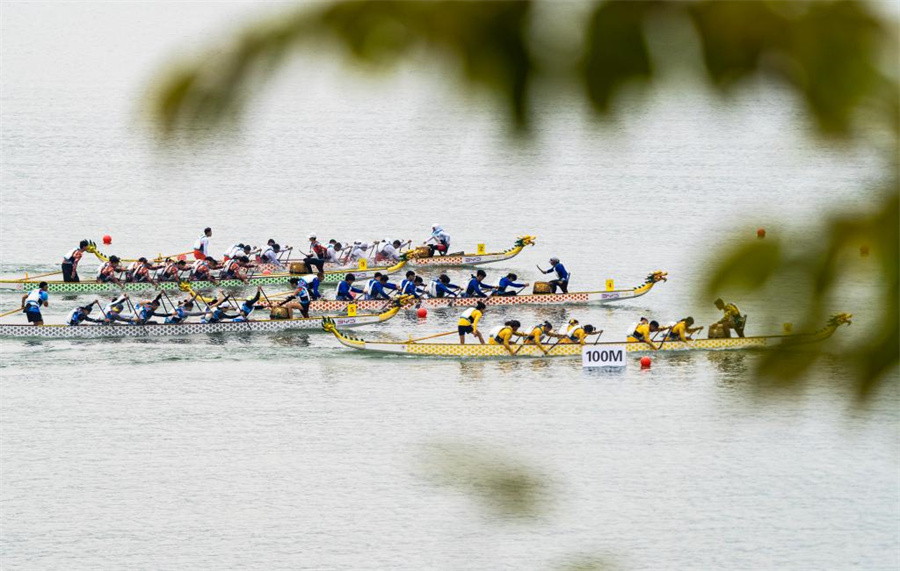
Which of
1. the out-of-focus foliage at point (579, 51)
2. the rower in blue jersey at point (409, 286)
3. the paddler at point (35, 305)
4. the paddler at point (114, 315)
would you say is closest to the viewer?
the out-of-focus foliage at point (579, 51)

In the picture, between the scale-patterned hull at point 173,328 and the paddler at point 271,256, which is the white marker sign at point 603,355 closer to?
the scale-patterned hull at point 173,328

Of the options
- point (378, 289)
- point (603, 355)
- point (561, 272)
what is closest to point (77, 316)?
point (378, 289)

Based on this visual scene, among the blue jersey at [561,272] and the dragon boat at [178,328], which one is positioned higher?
the blue jersey at [561,272]

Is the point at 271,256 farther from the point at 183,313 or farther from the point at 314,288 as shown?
the point at 183,313

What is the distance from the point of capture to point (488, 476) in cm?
258

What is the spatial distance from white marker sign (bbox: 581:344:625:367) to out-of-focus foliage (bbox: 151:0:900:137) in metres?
36.4

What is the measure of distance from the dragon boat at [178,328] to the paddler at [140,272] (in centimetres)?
412

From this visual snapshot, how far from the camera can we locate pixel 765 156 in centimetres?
279

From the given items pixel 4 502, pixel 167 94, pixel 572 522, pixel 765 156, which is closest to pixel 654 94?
pixel 167 94

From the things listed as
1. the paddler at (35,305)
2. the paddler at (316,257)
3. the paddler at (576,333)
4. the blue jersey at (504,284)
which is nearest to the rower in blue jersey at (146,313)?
the paddler at (35,305)

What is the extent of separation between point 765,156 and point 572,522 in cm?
2507

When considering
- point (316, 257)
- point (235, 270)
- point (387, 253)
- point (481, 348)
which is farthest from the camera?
point (387, 253)

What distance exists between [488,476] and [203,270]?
4323 cm

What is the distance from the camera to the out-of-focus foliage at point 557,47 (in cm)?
183
